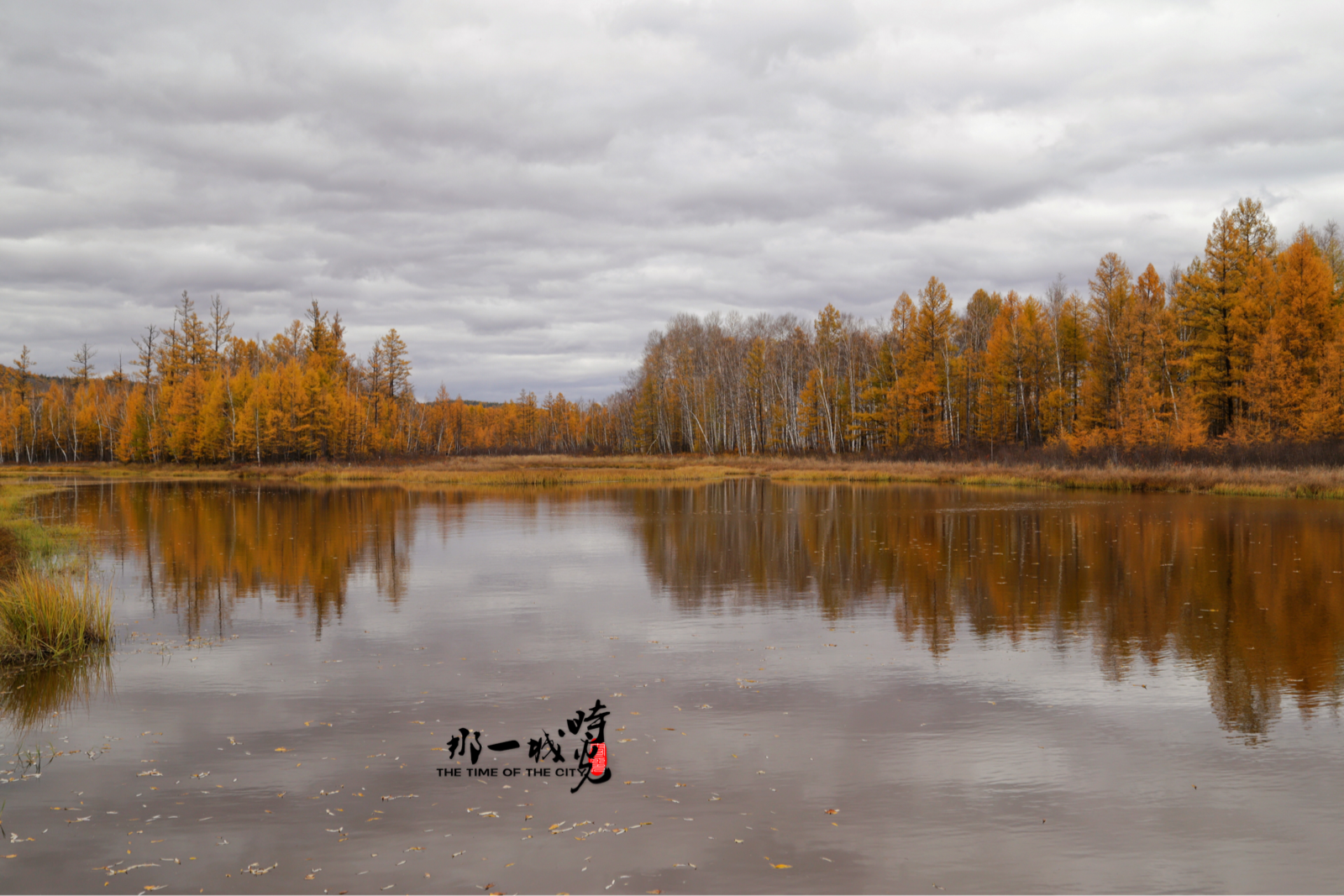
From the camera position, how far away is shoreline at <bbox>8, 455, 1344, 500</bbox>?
132 feet

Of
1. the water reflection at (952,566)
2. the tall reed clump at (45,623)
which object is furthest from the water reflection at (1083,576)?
the tall reed clump at (45,623)

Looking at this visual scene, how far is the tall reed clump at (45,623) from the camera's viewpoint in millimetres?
10938

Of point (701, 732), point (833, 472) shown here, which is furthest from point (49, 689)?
point (833, 472)

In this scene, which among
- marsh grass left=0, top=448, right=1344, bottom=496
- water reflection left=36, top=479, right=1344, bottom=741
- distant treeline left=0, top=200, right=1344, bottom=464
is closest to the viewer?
water reflection left=36, top=479, right=1344, bottom=741

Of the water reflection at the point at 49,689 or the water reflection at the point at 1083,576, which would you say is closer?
the water reflection at the point at 49,689

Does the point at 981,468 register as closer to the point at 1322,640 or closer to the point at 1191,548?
the point at 1191,548

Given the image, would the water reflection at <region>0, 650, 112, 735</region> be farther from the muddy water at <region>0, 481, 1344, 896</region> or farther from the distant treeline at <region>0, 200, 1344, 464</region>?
the distant treeline at <region>0, 200, 1344, 464</region>

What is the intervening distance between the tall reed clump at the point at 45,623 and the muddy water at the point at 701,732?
513mm

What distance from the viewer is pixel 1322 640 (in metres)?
11.8

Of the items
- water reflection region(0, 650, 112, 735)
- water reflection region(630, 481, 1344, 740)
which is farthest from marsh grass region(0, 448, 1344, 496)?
water reflection region(0, 650, 112, 735)

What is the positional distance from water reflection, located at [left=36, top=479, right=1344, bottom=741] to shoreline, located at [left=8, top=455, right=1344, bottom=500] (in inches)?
167

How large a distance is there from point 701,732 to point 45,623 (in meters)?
8.90

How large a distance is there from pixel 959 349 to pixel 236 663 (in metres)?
74.5

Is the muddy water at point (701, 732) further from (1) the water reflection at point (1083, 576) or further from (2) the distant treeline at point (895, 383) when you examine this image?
(2) the distant treeline at point (895, 383)
